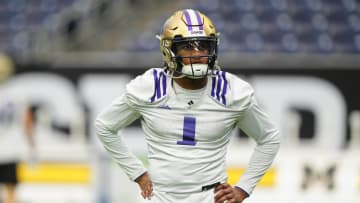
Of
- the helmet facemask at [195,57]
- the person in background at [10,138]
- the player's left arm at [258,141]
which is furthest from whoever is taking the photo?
the person in background at [10,138]

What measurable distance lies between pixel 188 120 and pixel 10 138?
16.2ft

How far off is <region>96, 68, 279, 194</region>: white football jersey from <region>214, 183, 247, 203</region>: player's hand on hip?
0.04 metres

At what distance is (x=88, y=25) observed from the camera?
1266cm

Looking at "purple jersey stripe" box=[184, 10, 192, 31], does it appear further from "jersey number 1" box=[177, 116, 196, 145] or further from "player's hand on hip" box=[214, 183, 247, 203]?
"player's hand on hip" box=[214, 183, 247, 203]

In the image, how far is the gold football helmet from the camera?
438 cm

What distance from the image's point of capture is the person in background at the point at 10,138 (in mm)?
8953

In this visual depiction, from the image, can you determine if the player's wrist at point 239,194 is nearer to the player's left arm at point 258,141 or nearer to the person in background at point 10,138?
the player's left arm at point 258,141

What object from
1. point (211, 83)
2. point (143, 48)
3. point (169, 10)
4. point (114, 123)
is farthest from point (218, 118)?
point (169, 10)

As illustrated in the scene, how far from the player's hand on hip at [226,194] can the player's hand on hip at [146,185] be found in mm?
328

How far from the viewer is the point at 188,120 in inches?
177

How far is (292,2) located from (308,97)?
7.55ft

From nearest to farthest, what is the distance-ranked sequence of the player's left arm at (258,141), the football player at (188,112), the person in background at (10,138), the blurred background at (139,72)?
the football player at (188,112) → the player's left arm at (258,141) → the person in background at (10,138) → the blurred background at (139,72)

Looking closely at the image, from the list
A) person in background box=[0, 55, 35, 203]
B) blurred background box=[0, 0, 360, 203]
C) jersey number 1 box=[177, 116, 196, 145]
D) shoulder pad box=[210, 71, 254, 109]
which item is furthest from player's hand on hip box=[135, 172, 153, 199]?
person in background box=[0, 55, 35, 203]

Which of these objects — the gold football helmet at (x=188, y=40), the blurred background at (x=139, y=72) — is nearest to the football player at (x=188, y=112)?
the gold football helmet at (x=188, y=40)
